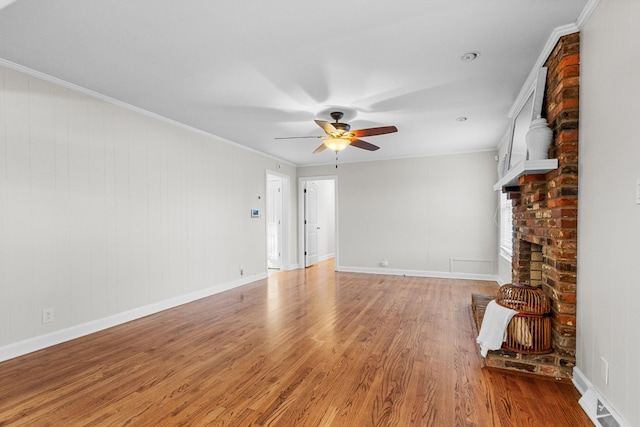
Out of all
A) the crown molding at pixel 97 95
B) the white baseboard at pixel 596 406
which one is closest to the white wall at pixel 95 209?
the crown molding at pixel 97 95

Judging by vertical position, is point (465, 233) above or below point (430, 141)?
below

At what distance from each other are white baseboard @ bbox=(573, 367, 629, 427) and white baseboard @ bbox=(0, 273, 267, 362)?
4153 mm

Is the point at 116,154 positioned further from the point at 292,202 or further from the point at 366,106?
the point at 292,202

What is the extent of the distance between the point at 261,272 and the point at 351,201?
8.02 feet

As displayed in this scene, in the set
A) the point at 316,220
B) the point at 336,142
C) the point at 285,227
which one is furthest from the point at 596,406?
the point at 316,220

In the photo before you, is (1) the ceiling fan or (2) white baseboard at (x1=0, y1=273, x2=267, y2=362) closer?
(2) white baseboard at (x1=0, y1=273, x2=267, y2=362)

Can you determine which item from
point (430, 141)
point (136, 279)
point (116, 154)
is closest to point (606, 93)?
point (430, 141)

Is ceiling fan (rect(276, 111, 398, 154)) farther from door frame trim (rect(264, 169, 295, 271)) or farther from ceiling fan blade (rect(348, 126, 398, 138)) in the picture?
door frame trim (rect(264, 169, 295, 271))

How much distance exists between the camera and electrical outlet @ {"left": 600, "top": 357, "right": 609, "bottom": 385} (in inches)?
69.5

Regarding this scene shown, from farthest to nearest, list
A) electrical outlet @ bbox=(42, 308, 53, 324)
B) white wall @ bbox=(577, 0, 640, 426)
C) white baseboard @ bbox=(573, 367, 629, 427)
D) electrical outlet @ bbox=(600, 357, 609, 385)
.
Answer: electrical outlet @ bbox=(42, 308, 53, 324), electrical outlet @ bbox=(600, 357, 609, 385), white baseboard @ bbox=(573, 367, 629, 427), white wall @ bbox=(577, 0, 640, 426)

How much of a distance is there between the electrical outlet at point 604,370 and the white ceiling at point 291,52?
215 cm

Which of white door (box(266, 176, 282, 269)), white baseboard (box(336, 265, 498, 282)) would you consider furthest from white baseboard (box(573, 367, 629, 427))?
white door (box(266, 176, 282, 269))

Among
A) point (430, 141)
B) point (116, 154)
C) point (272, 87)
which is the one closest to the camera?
point (272, 87)

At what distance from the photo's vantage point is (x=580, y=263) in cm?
212
